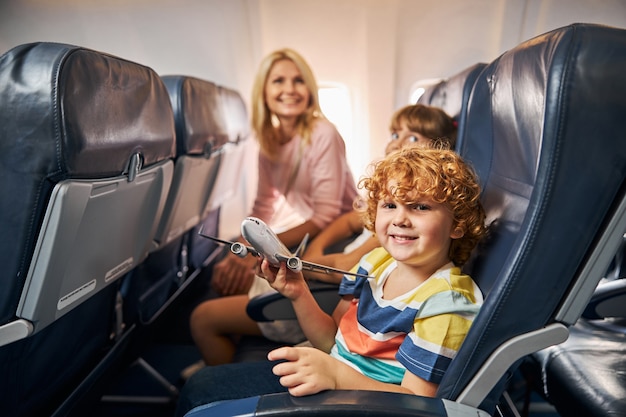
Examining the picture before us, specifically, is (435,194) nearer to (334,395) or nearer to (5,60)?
(334,395)

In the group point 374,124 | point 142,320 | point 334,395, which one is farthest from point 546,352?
point 374,124

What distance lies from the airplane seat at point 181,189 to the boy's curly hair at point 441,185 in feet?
3.29

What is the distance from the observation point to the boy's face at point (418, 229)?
45.8 inches

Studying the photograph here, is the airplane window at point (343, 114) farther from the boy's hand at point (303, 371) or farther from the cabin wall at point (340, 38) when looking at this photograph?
the boy's hand at point (303, 371)

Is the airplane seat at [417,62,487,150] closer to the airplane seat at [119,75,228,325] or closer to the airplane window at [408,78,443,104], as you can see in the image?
the airplane seat at [119,75,228,325]

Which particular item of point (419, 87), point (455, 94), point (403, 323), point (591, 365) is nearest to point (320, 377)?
point (403, 323)

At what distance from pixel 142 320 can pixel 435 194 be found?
1514 millimetres

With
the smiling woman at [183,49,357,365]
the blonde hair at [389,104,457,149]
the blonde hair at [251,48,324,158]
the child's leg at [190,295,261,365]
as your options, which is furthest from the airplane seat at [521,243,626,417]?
the blonde hair at [251,48,324,158]

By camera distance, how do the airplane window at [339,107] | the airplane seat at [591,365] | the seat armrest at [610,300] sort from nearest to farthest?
the airplane seat at [591,365] < the seat armrest at [610,300] < the airplane window at [339,107]

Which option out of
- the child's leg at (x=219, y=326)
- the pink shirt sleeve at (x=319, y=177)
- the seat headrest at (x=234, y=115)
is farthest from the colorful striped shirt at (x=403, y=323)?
the seat headrest at (x=234, y=115)

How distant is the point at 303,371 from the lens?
101 centimetres

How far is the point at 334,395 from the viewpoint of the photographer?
1.00 m

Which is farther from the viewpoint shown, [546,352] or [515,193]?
[546,352]

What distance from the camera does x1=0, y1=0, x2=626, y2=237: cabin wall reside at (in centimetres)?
330
